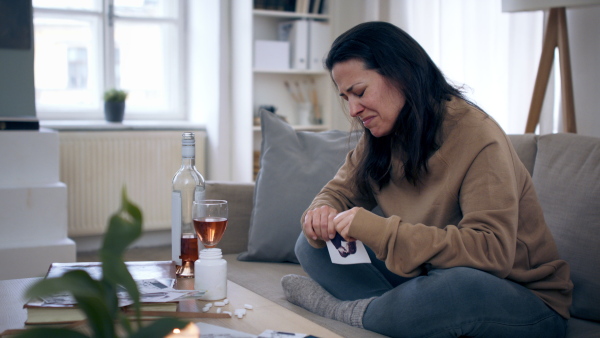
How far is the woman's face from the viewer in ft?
5.15

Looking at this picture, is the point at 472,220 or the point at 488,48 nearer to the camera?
the point at 472,220

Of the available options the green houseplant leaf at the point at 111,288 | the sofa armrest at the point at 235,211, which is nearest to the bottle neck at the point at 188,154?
the sofa armrest at the point at 235,211

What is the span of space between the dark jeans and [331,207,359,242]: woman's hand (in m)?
0.16

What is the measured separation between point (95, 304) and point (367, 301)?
3.32 ft

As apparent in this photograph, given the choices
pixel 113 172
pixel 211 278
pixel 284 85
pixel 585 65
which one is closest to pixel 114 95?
pixel 113 172

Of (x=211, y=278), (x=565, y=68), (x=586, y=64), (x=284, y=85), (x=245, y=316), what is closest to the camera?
(x=245, y=316)

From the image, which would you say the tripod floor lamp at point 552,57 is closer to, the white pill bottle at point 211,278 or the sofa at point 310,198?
the sofa at point 310,198

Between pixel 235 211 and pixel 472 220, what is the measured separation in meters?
1.00

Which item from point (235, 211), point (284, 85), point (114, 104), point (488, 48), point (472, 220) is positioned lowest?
point (235, 211)

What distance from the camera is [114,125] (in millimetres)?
3930

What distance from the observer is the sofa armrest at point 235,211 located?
2174 mm

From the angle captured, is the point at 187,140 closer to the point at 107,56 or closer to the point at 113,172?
the point at 113,172

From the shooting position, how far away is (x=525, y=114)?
307cm

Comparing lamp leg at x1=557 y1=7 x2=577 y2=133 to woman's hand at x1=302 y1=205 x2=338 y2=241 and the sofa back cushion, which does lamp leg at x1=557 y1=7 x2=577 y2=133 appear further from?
woman's hand at x1=302 y1=205 x2=338 y2=241
